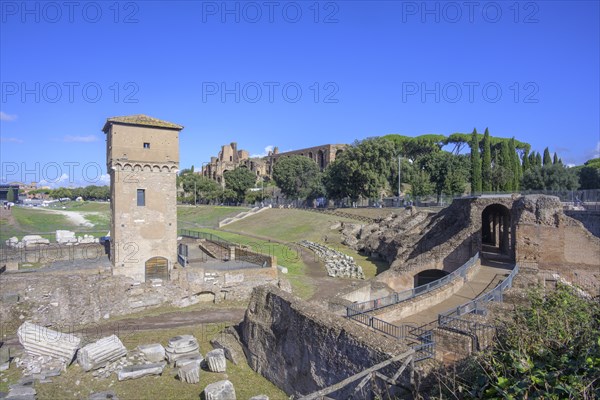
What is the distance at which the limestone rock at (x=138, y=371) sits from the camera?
1140 cm

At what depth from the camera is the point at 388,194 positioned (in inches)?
2633

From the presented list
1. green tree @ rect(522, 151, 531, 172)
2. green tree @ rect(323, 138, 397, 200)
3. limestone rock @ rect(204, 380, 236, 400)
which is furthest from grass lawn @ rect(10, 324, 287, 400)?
green tree @ rect(522, 151, 531, 172)

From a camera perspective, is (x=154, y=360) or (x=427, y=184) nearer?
(x=154, y=360)

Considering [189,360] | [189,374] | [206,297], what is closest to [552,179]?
[206,297]

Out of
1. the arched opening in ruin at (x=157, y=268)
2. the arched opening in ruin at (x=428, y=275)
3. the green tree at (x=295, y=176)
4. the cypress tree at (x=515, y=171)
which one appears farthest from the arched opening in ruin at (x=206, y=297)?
the green tree at (x=295, y=176)

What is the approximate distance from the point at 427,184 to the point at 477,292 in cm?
3865

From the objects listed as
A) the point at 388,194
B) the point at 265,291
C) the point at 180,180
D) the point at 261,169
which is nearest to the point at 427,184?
the point at 388,194

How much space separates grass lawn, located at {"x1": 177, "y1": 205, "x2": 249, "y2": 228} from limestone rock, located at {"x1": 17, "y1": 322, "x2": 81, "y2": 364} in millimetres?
43593

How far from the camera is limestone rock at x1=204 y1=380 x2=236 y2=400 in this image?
9.91 m

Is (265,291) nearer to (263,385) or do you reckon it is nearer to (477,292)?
(263,385)

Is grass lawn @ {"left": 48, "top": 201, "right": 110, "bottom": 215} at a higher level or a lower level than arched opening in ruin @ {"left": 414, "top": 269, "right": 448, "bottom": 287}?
higher

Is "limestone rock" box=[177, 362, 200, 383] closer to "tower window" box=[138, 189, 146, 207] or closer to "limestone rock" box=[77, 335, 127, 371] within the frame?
"limestone rock" box=[77, 335, 127, 371]

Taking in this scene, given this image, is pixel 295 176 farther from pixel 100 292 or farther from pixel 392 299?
pixel 392 299

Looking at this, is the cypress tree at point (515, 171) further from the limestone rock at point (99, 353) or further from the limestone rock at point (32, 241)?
the limestone rock at point (99, 353)
